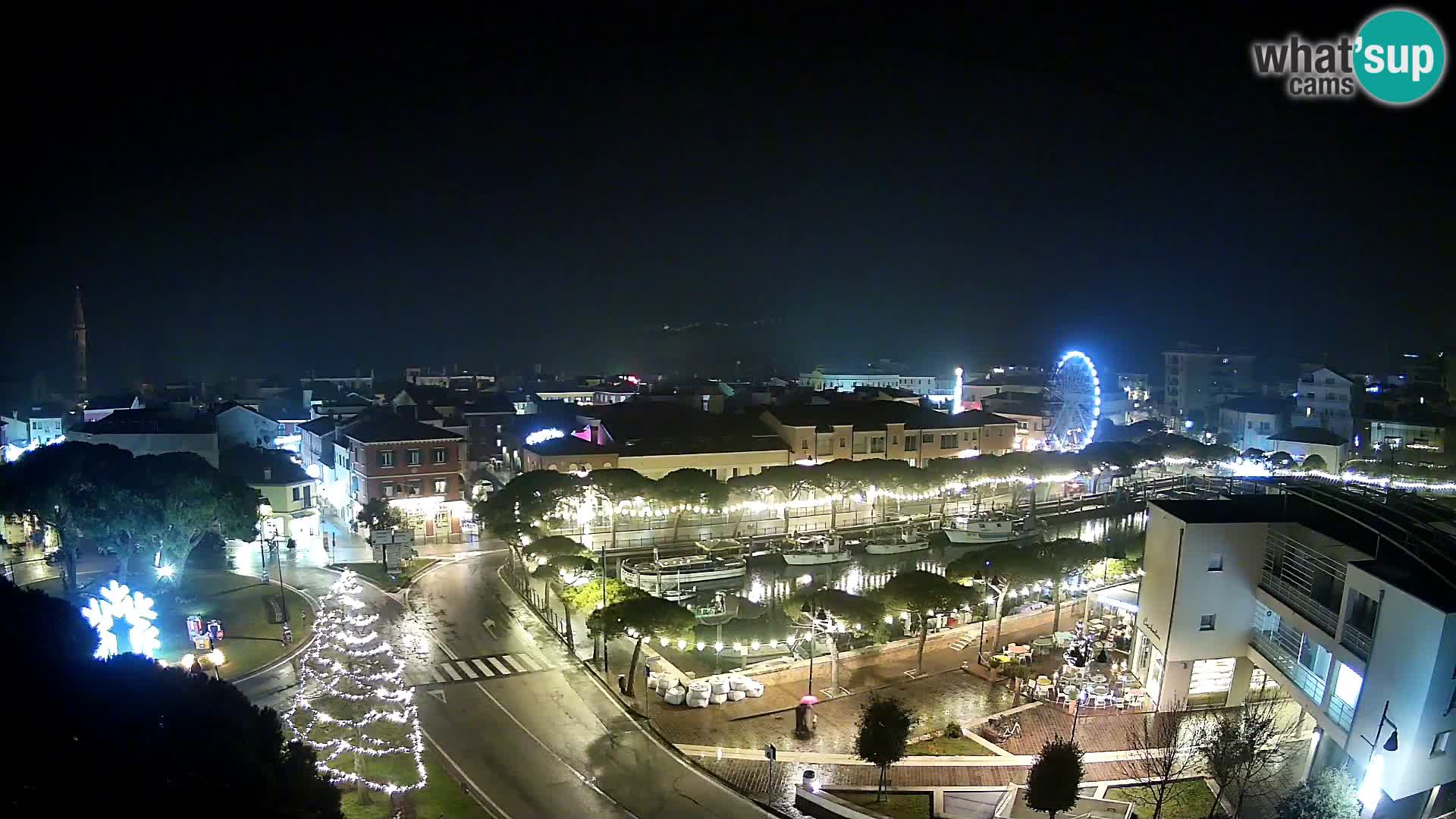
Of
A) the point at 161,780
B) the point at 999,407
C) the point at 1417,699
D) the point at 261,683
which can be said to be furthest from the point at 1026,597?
the point at 999,407

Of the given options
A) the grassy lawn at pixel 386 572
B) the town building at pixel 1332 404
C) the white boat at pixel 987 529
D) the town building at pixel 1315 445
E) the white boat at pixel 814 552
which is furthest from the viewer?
the town building at pixel 1332 404

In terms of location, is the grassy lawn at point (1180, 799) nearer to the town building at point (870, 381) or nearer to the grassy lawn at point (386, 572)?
the grassy lawn at point (386, 572)

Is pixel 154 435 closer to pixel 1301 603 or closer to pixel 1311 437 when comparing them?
pixel 1301 603

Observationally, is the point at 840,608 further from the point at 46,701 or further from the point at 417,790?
the point at 46,701

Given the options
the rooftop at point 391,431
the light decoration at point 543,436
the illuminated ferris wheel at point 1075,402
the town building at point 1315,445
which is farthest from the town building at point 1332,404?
the rooftop at point 391,431

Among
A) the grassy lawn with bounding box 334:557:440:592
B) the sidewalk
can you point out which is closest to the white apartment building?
the sidewalk
